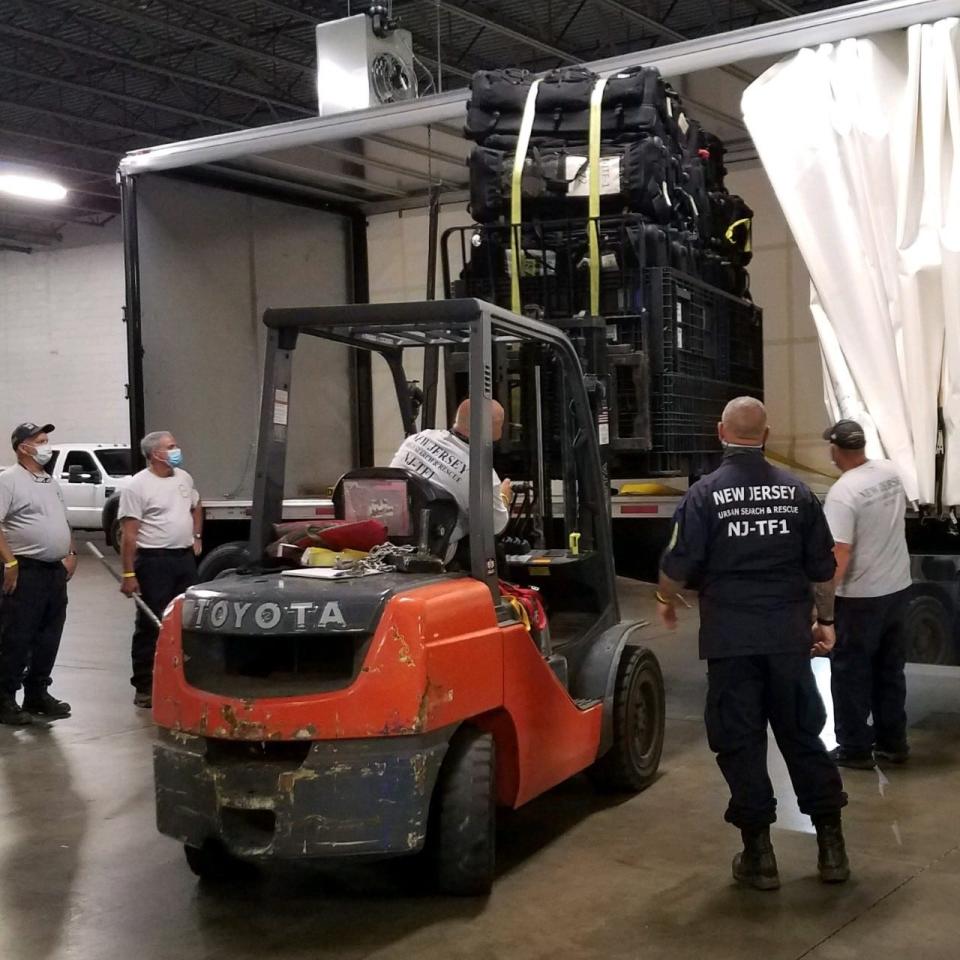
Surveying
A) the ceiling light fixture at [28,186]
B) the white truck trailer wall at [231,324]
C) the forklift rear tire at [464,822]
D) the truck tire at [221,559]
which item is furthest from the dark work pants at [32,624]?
the ceiling light fixture at [28,186]

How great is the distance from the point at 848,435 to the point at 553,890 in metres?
2.29

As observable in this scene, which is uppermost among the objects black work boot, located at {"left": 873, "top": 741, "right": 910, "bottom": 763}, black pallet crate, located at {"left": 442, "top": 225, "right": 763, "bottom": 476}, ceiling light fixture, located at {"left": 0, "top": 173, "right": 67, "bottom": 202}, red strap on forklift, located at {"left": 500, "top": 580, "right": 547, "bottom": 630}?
ceiling light fixture, located at {"left": 0, "top": 173, "right": 67, "bottom": 202}

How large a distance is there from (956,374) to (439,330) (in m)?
2.14

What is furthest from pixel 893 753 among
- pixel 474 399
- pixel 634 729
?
pixel 474 399

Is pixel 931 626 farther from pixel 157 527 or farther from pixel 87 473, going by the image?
pixel 87 473

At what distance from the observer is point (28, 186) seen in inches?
591

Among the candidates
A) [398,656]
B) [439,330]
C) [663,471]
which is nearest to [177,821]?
[398,656]

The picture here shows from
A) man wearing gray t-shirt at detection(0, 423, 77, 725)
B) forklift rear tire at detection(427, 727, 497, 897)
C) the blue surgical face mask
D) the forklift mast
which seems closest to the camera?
forklift rear tire at detection(427, 727, 497, 897)

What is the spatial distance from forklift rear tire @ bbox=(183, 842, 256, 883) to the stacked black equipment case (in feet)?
7.12

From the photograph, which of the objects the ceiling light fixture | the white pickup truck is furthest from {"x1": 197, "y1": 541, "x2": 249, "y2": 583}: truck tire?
the white pickup truck

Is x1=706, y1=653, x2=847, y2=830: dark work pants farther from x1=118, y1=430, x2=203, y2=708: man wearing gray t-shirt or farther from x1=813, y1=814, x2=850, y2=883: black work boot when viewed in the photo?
x1=118, y1=430, x2=203, y2=708: man wearing gray t-shirt

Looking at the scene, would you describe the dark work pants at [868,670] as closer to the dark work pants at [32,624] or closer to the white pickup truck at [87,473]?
the dark work pants at [32,624]

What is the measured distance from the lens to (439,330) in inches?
198

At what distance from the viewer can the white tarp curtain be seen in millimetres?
5219
